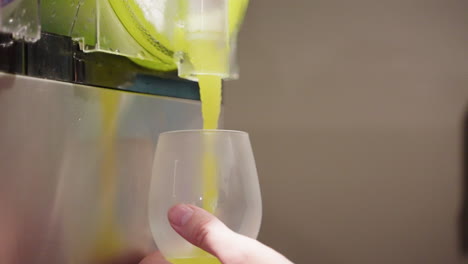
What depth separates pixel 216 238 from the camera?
379 millimetres

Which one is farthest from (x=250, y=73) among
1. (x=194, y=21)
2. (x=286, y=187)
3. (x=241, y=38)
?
(x=194, y=21)

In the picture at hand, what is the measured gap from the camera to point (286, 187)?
924mm

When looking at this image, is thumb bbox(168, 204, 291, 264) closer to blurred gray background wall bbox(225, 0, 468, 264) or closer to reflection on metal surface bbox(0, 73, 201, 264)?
reflection on metal surface bbox(0, 73, 201, 264)

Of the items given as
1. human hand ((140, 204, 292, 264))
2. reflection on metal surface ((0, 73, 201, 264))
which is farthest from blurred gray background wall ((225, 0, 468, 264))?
human hand ((140, 204, 292, 264))

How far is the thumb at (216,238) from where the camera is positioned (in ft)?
1.20

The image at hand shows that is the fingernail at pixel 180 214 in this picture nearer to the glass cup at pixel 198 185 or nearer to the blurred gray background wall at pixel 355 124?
the glass cup at pixel 198 185

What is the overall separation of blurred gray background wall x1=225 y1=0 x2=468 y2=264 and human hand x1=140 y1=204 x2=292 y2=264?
50 centimetres

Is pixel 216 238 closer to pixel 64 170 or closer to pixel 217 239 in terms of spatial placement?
pixel 217 239

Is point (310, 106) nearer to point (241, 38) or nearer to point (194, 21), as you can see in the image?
point (241, 38)

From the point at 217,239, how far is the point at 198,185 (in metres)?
0.07

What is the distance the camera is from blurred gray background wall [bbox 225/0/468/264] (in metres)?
0.92

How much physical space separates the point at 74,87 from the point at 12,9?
10 centimetres

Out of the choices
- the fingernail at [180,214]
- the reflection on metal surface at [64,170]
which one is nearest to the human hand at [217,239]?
the fingernail at [180,214]

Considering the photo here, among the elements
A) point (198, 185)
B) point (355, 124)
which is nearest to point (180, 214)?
point (198, 185)
